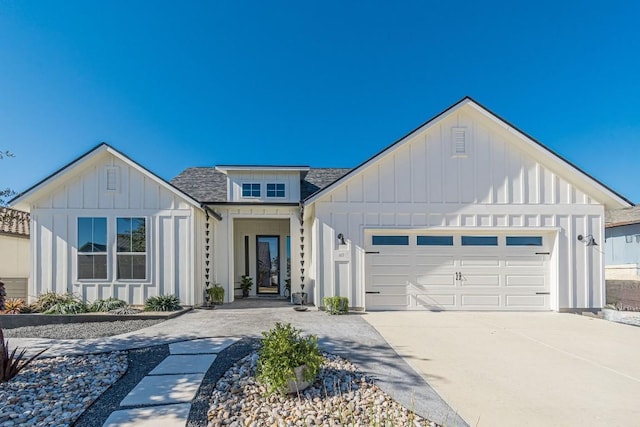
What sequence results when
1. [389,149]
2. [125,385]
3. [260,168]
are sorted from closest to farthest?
[125,385] < [389,149] < [260,168]

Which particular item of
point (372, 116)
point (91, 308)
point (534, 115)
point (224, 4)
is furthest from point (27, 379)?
point (534, 115)

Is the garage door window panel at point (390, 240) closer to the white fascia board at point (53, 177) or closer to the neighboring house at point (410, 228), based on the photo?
the neighboring house at point (410, 228)

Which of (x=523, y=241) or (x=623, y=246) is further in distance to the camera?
(x=623, y=246)

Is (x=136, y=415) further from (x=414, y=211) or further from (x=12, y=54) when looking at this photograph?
(x=12, y=54)

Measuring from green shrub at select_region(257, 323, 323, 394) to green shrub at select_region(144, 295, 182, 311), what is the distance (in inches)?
233

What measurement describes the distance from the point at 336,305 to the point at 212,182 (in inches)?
307

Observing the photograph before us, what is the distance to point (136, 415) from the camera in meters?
3.21

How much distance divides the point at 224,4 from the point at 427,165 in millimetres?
8096

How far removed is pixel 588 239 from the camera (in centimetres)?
926

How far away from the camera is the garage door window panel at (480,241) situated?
30.9ft

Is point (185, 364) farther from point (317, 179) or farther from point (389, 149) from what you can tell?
point (317, 179)

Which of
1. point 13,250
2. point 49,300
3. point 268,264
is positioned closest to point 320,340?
point 49,300

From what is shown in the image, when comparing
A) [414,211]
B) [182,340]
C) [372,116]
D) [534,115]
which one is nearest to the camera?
[182,340]

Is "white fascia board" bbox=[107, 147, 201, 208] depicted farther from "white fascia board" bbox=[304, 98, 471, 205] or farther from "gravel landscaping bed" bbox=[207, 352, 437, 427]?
"gravel landscaping bed" bbox=[207, 352, 437, 427]
